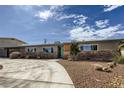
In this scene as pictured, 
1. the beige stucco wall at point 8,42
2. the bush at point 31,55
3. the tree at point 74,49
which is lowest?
the bush at point 31,55

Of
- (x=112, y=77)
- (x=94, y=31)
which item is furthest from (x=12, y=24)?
(x=112, y=77)

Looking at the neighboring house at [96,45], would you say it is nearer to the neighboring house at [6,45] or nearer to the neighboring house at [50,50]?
the neighboring house at [50,50]

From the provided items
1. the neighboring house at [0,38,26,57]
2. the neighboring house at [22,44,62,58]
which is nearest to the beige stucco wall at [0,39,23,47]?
the neighboring house at [0,38,26,57]

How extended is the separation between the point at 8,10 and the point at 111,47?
10.6m

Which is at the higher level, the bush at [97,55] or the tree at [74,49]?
the tree at [74,49]

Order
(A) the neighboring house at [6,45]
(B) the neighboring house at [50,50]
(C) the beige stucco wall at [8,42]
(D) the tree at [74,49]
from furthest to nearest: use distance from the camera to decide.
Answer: (C) the beige stucco wall at [8,42] → (A) the neighboring house at [6,45] → (B) the neighboring house at [50,50] → (D) the tree at [74,49]

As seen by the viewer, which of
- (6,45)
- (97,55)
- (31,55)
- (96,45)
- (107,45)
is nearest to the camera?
(97,55)

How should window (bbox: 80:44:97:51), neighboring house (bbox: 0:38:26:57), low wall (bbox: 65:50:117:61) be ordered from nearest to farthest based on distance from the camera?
1. low wall (bbox: 65:50:117:61)
2. window (bbox: 80:44:97:51)
3. neighboring house (bbox: 0:38:26:57)

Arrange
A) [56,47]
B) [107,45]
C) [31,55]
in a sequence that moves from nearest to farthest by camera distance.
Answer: [107,45] → [56,47] → [31,55]

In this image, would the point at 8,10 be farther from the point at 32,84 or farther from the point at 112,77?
the point at 112,77

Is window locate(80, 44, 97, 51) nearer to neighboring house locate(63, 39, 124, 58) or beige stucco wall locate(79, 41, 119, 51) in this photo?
neighboring house locate(63, 39, 124, 58)

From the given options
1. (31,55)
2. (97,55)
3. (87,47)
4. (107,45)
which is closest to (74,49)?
(87,47)

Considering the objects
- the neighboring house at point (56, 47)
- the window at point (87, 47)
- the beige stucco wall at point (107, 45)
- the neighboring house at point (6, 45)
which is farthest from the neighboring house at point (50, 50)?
the neighboring house at point (6, 45)

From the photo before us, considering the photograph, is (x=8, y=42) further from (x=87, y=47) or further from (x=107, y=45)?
(x=107, y=45)
